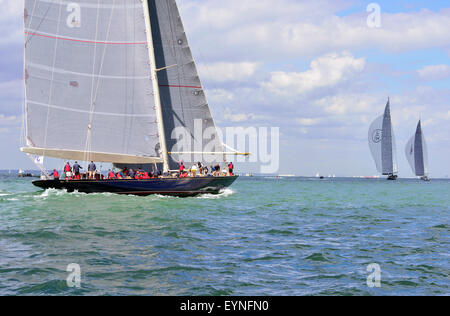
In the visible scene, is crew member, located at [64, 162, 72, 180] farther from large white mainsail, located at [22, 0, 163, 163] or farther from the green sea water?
the green sea water

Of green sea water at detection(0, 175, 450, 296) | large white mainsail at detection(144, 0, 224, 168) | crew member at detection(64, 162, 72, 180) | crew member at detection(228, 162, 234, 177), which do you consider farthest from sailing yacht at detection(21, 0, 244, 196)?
green sea water at detection(0, 175, 450, 296)

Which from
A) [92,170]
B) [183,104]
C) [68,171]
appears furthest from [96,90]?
[183,104]

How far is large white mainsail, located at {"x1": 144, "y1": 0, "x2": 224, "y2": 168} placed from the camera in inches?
1470

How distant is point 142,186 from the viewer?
34000 millimetres

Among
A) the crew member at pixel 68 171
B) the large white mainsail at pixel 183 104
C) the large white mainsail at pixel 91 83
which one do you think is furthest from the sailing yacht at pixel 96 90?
the large white mainsail at pixel 183 104

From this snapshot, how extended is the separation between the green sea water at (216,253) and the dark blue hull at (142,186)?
8071 millimetres

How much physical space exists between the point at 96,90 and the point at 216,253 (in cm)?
2402

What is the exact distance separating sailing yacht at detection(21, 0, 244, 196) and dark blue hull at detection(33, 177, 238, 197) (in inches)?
2.8

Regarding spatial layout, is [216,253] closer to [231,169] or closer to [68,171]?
[231,169]

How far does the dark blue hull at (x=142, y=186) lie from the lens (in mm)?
33875

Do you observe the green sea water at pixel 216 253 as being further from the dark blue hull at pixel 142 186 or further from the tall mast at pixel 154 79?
the tall mast at pixel 154 79
